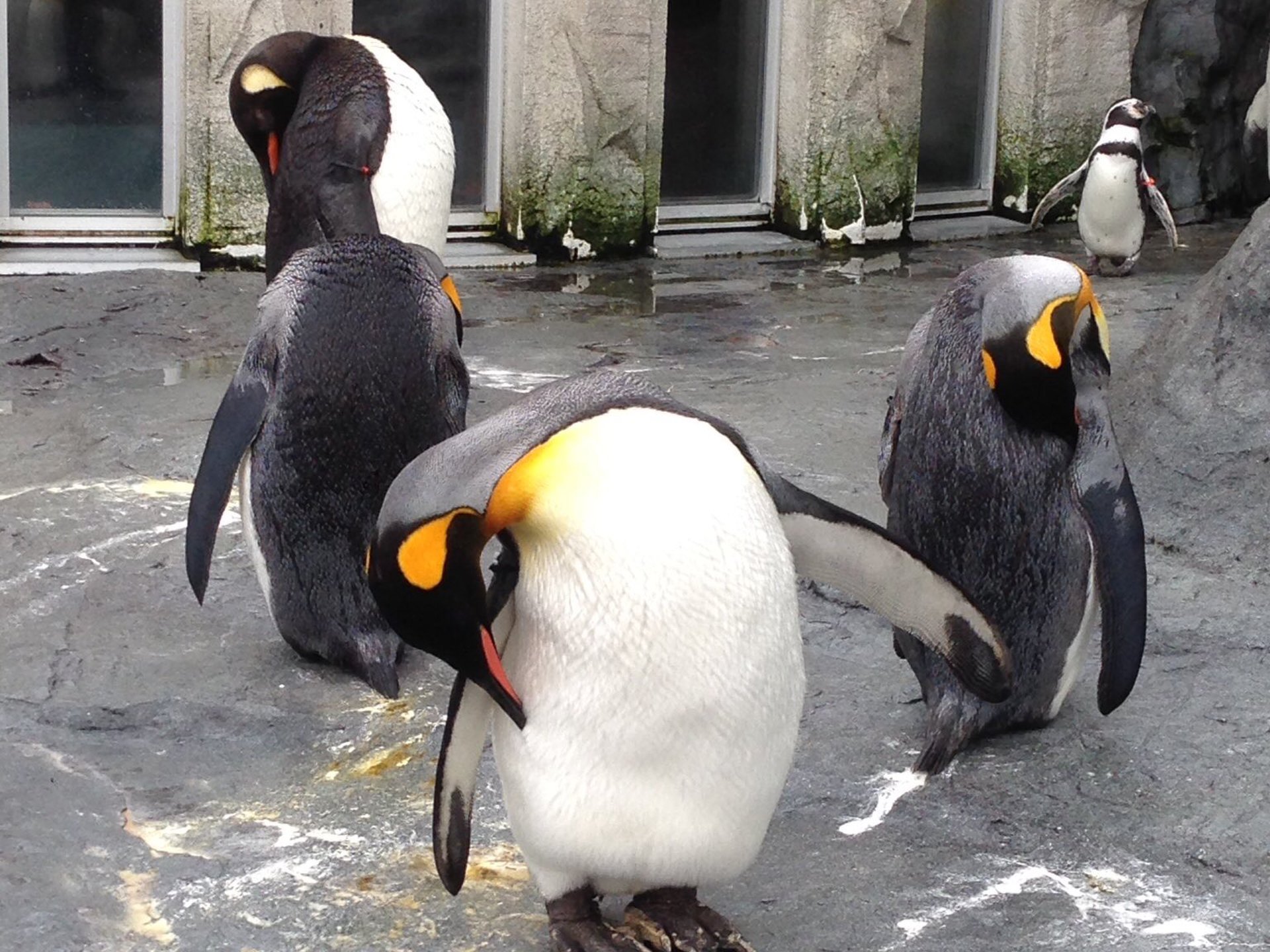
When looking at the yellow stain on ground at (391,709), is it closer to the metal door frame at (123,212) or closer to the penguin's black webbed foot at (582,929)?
the penguin's black webbed foot at (582,929)

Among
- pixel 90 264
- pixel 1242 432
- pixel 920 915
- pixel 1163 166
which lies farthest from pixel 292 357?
pixel 1163 166

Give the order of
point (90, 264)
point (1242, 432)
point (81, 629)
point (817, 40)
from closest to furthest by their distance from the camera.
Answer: point (81, 629)
point (1242, 432)
point (90, 264)
point (817, 40)

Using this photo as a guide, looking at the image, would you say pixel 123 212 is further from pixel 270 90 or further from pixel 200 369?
pixel 270 90

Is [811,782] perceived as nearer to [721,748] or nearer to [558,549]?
[721,748]

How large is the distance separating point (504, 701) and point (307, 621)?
1.42m

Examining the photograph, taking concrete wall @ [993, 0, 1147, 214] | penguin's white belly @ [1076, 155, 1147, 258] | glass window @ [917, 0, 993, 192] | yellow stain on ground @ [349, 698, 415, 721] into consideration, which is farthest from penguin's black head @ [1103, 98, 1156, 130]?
yellow stain on ground @ [349, 698, 415, 721]

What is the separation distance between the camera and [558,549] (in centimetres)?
246

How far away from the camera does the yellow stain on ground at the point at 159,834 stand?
9.82 feet

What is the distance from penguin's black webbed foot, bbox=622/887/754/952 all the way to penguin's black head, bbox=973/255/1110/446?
3.67 ft

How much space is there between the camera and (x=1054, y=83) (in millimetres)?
9984

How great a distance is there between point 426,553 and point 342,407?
142cm

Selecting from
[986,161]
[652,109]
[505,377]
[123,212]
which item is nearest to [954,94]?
[986,161]

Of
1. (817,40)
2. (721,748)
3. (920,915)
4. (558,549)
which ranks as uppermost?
(817,40)

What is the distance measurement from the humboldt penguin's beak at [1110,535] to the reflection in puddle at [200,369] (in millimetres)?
3569
